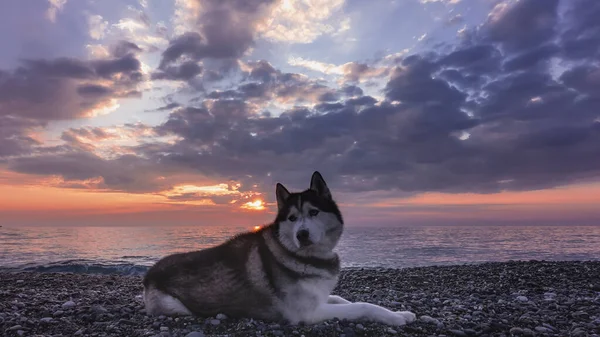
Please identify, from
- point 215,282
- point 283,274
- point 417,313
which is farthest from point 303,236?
A: point 417,313

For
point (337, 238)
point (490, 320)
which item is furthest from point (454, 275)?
point (337, 238)

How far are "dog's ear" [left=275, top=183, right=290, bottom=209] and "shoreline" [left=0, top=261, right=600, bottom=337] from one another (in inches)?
78.4

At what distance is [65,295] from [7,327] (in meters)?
4.50

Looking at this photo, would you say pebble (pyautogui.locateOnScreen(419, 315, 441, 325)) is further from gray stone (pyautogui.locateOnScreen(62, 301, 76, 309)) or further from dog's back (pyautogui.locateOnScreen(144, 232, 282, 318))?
gray stone (pyautogui.locateOnScreen(62, 301, 76, 309))

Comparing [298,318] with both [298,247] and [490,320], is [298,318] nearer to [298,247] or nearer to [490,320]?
[298,247]

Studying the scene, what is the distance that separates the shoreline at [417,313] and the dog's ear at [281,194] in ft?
6.54

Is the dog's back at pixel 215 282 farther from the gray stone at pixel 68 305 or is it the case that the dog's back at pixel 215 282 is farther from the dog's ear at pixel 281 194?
the gray stone at pixel 68 305

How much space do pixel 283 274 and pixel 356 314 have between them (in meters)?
1.40

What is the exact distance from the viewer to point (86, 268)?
22359mm

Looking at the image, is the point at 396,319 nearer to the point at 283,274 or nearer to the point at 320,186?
the point at 283,274

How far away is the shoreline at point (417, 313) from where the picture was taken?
6.39 m

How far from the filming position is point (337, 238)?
6.83 m

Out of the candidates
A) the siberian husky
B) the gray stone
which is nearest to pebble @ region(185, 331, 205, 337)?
the siberian husky

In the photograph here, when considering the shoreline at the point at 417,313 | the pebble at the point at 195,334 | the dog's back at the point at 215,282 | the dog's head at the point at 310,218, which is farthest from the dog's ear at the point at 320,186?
the pebble at the point at 195,334
